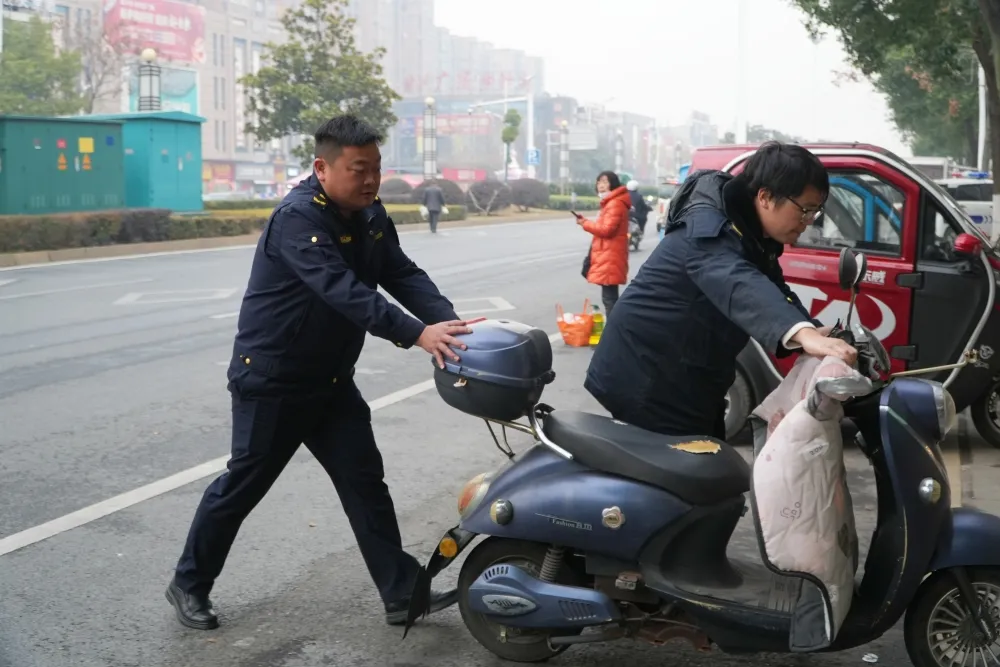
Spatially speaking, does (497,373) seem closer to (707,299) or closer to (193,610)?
(707,299)

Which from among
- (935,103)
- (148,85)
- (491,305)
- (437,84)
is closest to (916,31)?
(491,305)

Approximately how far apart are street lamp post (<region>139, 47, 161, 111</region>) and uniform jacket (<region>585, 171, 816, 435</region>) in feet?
100

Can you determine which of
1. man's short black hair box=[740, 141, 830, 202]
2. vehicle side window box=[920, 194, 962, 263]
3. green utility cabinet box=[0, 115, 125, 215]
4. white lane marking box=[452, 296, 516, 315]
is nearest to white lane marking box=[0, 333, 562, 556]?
man's short black hair box=[740, 141, 830, 202]

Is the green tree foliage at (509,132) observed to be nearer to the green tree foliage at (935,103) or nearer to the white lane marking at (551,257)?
the green tree foliage at (935,103)

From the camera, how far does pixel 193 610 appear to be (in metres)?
4.28

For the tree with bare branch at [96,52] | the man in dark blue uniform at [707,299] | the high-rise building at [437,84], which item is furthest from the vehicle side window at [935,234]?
the high-rise building at [437,84]

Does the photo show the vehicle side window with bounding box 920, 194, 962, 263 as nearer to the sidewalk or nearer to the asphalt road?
the sidewalk

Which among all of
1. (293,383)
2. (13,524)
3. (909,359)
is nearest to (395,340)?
(293,383)

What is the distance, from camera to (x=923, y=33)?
17375mm

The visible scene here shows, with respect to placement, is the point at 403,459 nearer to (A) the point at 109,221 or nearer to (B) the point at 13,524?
(B) the point at 13,524

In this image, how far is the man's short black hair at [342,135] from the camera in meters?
3.95

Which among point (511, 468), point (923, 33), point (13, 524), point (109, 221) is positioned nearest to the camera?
point (511, 468)

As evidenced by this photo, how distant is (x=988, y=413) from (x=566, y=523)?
14.2 ft

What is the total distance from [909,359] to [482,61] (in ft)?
649
